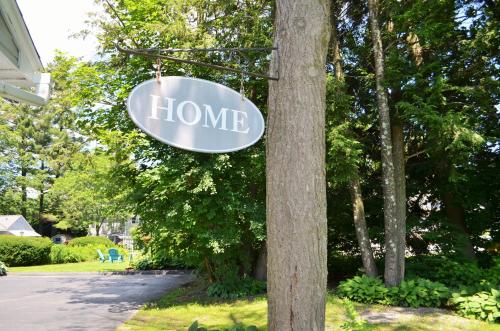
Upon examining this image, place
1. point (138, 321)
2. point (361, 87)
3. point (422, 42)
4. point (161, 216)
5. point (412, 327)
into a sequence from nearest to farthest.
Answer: point (412, 327) → point (138, 321) → point (422, 42) → point (161, 216) → point (361, 87)

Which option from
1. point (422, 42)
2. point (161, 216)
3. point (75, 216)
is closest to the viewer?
point (422, 42)

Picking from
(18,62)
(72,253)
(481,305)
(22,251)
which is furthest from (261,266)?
(72,253)

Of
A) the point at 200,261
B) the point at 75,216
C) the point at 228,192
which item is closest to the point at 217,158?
the point at 228,192

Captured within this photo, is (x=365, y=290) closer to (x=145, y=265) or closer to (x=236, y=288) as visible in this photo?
(x=236, y=288)

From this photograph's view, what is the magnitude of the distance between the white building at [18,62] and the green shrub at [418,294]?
7.45 m

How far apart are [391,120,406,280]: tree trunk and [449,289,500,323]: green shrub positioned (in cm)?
175

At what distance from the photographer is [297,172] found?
10.3ft

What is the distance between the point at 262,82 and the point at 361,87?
2663mm

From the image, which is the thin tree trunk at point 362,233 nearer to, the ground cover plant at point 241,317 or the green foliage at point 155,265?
the ground cover plant at point 241,317

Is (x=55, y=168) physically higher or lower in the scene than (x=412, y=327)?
higher

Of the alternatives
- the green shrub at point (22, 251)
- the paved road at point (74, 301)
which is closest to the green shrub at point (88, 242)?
the green shrub at point (22, 251)

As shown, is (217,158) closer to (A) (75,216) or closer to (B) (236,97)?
(B) (236,97)

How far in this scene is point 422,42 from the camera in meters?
9.51

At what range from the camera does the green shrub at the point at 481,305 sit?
24.1 feet
